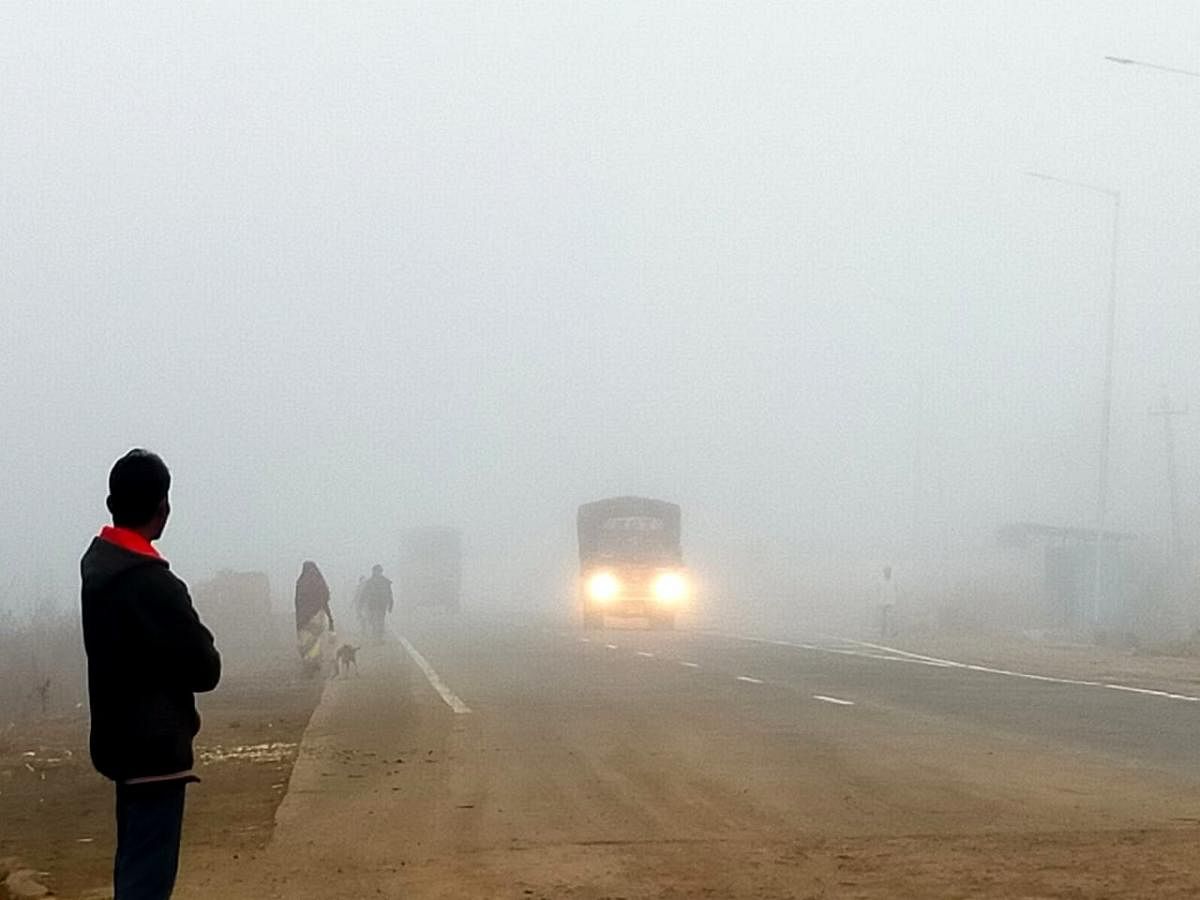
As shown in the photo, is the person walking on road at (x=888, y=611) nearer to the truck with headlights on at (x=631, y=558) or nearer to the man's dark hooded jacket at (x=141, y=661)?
the truck with headlights on at (x=631, y=558)

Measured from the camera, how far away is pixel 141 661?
6.38 m

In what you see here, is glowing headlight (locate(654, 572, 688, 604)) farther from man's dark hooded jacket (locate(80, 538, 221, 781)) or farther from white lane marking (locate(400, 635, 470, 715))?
man's dark hooded jacket (locate(80, 538, 221, 781))

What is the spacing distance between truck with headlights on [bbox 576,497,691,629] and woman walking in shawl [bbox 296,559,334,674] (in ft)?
71.6

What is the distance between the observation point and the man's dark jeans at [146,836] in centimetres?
644

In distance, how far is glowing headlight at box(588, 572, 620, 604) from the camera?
56188 mm

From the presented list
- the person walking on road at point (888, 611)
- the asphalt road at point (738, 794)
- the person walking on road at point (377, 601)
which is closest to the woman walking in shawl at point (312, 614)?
the asphalt road at point (738, 794)

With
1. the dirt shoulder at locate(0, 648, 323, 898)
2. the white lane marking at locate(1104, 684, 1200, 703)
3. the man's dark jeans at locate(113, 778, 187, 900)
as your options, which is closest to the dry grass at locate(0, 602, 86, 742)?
the dirt shoulder at locate(0, 648, 323, 898)

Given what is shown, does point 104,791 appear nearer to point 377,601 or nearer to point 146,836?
point 146,836

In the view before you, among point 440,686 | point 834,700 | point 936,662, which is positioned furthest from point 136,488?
point 936,662

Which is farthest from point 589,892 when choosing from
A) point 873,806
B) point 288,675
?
point 288,675

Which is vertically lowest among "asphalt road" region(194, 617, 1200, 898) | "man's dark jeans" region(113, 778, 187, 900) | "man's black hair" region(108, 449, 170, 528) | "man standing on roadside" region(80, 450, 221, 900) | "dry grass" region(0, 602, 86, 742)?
"dry grass" region(0, 602, 86, 742)

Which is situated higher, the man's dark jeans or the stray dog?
the man's dark jeans

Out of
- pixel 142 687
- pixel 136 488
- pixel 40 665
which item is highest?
pixel 136 488

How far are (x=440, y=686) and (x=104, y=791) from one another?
11922mm
